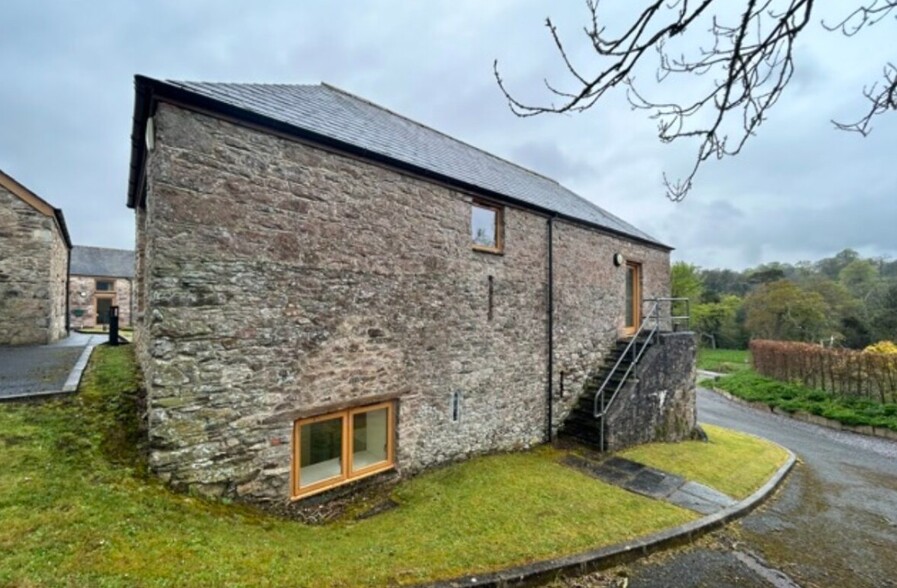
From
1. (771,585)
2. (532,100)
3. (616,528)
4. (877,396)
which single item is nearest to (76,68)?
(532,100)

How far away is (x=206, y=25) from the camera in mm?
7613

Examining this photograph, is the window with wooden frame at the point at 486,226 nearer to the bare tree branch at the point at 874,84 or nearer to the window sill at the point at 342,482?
the window sill at the point at 342,482

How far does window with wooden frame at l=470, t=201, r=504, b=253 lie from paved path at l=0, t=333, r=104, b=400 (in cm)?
644

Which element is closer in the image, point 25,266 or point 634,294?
point 25,266

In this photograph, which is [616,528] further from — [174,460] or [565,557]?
[174,460]

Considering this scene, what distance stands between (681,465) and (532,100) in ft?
26.5

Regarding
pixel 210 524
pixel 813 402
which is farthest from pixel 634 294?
pixel 813 402

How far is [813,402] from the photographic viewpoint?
653 inches

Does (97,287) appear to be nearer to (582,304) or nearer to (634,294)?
(582,304)

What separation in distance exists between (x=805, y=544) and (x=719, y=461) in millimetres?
3153

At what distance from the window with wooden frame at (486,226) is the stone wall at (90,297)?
2453 cm

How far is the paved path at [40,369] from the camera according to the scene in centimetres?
522

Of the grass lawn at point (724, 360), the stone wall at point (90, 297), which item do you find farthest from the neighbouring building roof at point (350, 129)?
the grass lawn at point (724, 360)

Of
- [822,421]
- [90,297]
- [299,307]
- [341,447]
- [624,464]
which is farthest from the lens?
[90,297]
